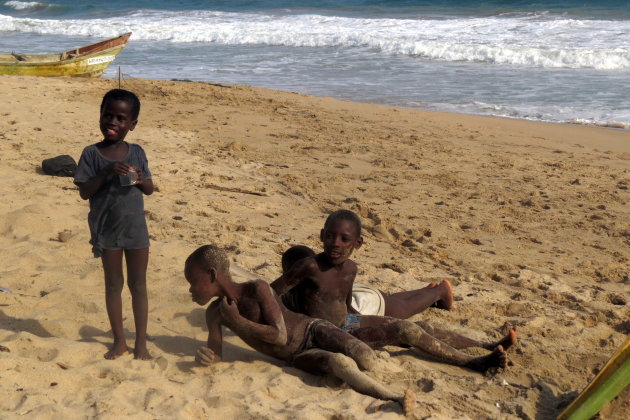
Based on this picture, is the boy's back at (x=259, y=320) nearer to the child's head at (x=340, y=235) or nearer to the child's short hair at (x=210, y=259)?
the child's short hair at (x=210, y=259)

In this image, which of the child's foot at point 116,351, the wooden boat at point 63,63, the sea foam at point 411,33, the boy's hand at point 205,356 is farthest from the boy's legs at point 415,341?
the sea foam at point 411,33

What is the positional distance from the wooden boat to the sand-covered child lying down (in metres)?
10.9

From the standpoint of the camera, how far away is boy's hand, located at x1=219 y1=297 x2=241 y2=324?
356 cm

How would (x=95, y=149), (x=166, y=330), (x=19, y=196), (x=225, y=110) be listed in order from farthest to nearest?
(x=225, y=110)
(x=19, y=196)
(x=166, y=330)
(x=95, y=149)

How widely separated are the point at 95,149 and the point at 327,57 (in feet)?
51.6

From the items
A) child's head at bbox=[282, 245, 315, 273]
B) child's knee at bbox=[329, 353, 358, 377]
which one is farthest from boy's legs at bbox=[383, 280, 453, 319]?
child's knee at bbox=[329, 353, 358, 377]

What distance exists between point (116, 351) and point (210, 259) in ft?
2.34

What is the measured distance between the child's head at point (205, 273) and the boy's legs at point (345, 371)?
0.55 meters

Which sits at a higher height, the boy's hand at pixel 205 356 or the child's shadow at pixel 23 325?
the boy's hand at pixel 205 356

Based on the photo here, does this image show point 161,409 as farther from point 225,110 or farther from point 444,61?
point 444,61

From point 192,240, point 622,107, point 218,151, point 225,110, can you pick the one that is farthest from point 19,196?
point 622,107

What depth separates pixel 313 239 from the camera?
5938 mm

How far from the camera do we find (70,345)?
3.76m

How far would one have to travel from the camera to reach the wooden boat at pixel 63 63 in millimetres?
13141
